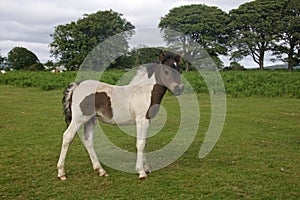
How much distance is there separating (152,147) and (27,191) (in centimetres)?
350

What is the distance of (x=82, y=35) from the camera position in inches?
1032

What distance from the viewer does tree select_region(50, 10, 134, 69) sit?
22.2 meters

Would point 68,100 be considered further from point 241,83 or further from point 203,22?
point 203,22

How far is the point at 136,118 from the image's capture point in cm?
566

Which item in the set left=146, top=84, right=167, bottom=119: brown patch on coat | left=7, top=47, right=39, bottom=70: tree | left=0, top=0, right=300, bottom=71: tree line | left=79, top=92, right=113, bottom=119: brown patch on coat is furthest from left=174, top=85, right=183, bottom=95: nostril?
left=7, top=47, right=39, bottom=70: tree

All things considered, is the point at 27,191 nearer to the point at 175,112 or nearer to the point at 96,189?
the point at 96,189

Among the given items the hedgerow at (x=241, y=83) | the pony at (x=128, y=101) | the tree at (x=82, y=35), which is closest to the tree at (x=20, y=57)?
the tree at (x=82, y=35)

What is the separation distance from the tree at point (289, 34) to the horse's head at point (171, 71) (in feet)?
119

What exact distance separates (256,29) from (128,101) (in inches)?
1523

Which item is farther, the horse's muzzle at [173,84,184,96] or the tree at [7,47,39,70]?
the tree at [7,47,39,70]

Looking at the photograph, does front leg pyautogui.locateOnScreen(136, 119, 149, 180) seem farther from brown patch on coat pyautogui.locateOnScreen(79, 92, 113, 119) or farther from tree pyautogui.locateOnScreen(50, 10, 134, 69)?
tree pyautogui.locateOnScreen(50, 10, 134, 69)

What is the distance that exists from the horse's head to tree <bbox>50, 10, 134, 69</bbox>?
15.3 metres

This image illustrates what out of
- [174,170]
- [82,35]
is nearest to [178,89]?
[174,170]

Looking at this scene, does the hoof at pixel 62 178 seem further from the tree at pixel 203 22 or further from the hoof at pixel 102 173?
the tree at pixel 203 22
